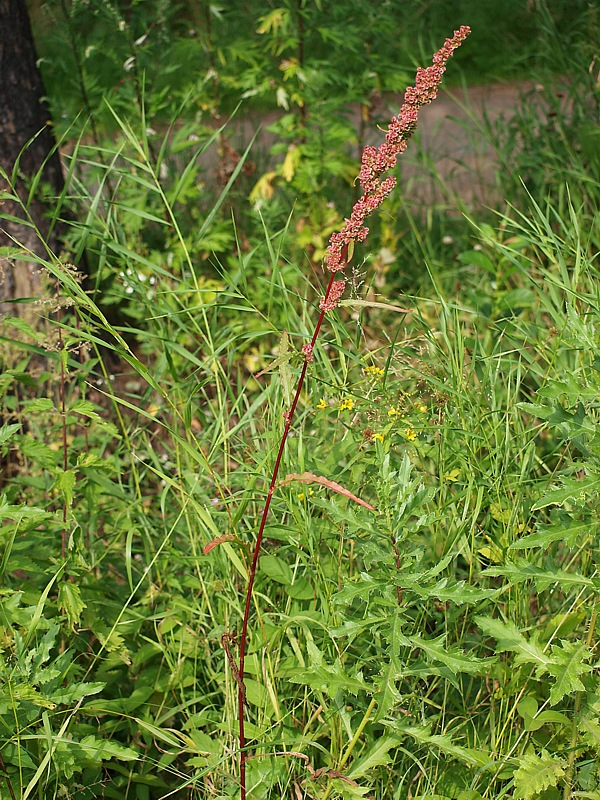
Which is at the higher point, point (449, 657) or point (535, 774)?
point (449, 657)

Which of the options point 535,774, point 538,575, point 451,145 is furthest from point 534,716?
point 451,145

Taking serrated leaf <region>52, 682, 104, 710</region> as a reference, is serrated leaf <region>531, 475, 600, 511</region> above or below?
above

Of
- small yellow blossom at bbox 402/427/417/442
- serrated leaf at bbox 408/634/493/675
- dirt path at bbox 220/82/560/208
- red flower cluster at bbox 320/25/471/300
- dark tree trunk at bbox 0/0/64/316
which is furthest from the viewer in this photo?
dirt path at bbox 220/82/560/208

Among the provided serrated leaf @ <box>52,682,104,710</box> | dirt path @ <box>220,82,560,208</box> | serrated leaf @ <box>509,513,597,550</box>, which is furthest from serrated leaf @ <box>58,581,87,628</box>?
dirt path @ <box>220,82,560,208</box>

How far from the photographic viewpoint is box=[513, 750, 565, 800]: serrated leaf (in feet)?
5.36

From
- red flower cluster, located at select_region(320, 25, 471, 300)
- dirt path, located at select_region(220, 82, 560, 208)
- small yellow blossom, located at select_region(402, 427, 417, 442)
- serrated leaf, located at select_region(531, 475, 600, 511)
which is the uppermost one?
red flower cluster, located at select_region(320, 25, 471, 300)

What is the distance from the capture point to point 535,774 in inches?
65.2

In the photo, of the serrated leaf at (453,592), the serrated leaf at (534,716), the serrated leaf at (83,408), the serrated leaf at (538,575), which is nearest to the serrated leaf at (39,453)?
the serrated leaf at (83,408)

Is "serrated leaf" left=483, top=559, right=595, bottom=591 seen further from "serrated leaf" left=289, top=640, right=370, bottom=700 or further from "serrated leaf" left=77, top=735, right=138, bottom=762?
"serrated leaf" left=77, top=735, right=138, bottom=762

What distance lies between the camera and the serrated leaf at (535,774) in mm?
1634

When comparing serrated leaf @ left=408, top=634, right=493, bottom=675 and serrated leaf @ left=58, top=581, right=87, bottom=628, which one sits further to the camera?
serrated leaf @ left=58, top=581, right=87, bottom=628

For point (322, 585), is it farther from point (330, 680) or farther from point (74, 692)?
point (74, 692)

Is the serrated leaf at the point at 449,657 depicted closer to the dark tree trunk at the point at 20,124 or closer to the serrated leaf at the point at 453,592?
the serrated leaf at the point at 453,592

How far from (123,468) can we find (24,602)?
1151 millimetres
